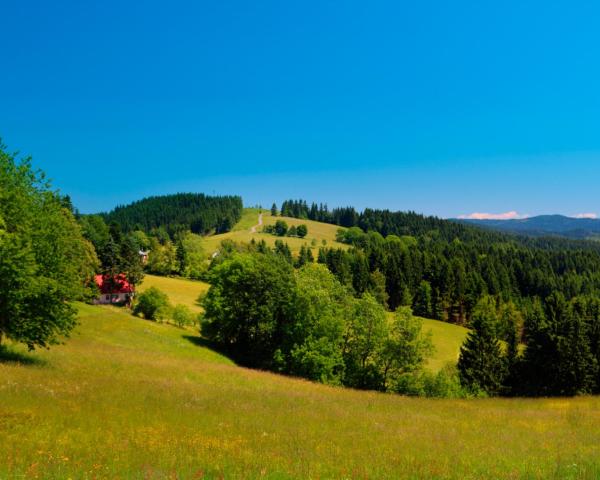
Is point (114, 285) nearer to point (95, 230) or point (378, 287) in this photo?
point (95, 230)

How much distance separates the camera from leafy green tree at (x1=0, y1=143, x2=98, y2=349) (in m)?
19.1

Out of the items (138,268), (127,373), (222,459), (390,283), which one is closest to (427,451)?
(222,459)

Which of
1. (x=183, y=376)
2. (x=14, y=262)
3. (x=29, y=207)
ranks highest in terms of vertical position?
(x=29, y=207)

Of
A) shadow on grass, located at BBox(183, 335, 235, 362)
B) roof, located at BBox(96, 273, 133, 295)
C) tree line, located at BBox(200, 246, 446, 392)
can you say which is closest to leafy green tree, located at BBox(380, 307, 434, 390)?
tree line, located at BBox(200, 246, 446, 392)

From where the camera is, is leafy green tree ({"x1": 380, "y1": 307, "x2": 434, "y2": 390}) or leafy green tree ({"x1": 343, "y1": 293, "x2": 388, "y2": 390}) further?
leafy green tree ({"x1": 343, "y1": 293, "x2": 388, "y2": 390})

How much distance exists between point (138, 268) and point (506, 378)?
198 ft

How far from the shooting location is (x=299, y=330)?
1644 inches

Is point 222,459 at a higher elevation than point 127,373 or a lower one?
higher

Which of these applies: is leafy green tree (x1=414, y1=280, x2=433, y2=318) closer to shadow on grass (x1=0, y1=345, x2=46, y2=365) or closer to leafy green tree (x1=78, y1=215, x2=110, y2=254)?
leafy green tree (x1=78, y1=215, x2=110, y2=254)

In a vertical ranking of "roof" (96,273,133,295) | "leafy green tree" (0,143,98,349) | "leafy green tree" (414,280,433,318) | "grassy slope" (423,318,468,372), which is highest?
"leafy green tree" (0,143,98,349)

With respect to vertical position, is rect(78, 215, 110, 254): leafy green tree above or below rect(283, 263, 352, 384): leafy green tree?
above

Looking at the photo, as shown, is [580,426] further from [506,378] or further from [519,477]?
[506,378]

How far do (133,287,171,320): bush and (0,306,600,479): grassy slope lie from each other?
33637 millimetres

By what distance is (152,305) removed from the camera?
60625mm
